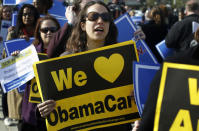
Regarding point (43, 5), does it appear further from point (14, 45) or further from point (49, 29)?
point (49, 29)

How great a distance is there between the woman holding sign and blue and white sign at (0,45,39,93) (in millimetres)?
731

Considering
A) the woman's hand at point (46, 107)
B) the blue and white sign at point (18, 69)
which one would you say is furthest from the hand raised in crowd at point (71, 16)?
the woman's hand at point (46, 107)

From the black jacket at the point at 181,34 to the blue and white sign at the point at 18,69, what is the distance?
7.97 feet

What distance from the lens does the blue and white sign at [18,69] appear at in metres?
3.38

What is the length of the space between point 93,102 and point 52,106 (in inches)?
10.9

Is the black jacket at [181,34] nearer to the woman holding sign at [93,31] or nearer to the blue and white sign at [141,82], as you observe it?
the woman holding sign at [93,31]

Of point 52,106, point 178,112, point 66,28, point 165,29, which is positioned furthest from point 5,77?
point 165,29

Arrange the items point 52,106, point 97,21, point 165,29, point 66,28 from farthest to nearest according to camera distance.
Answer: point 165,29 → point 66,28 → point 97,21 → point 52,106

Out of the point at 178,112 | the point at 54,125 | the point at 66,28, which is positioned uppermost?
the point at 66,28

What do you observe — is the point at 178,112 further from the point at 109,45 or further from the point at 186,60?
the point at 109,45

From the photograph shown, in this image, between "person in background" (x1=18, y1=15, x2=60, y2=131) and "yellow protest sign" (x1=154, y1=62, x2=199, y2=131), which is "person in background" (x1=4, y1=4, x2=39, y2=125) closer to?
"person in background" (x1=18, y1=15, x2=60, y2=131)

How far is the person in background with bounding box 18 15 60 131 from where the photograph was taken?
11.5 feet

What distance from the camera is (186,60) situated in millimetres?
1491

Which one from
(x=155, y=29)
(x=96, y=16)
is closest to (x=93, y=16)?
(x=96, y=16)
